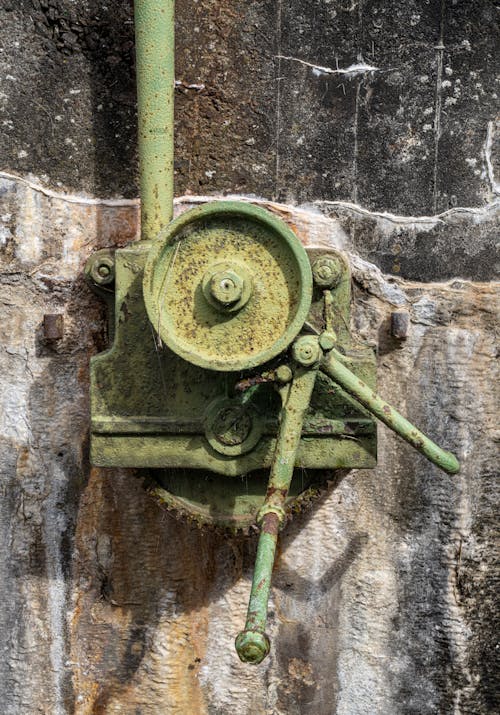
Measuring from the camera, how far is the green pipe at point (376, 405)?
1.21 meters

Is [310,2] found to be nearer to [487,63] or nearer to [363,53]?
[363,53]

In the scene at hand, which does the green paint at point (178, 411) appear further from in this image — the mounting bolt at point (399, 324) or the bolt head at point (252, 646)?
the bolt head at point (252, 646)

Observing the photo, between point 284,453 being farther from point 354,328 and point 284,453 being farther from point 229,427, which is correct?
point 354,328

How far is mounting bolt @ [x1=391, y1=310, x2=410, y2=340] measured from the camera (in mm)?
1426

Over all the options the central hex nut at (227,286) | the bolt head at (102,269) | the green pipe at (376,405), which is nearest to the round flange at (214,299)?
the central hex nut at (227,286)

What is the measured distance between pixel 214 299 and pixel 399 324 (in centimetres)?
42

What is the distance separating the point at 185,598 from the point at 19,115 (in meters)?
0.93

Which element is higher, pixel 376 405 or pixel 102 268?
pixel 102 268

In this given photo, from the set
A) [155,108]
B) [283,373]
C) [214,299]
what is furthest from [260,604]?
[155,108]

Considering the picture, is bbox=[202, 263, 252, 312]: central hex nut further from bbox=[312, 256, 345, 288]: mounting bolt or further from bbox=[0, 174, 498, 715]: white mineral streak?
bbox=[0, 174, 498, 715]: white mineral streak

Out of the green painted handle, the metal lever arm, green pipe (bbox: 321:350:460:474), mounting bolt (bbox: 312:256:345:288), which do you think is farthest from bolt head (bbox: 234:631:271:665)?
mounting bolt (bbox: 312:256:345:288)

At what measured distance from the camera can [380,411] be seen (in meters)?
1.22

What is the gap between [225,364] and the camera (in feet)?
3.80

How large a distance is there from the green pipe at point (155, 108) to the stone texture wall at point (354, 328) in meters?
0.14
